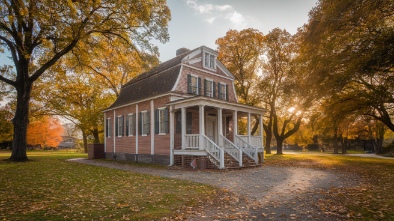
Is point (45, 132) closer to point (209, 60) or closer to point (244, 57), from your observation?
point (244, 57)

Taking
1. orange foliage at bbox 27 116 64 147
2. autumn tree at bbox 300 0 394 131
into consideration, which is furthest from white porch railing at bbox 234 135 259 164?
orange foliage at bbox 27 116 64 147

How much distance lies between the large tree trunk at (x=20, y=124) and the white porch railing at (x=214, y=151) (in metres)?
14.0

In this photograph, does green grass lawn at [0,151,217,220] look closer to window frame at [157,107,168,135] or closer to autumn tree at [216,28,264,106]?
window frame at [157,107,168,135]

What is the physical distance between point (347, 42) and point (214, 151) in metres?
9.32

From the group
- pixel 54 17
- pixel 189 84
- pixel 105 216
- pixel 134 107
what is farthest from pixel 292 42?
pixel 105 216

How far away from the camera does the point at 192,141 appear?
54.3 ft

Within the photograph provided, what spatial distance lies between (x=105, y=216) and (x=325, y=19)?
13591mm

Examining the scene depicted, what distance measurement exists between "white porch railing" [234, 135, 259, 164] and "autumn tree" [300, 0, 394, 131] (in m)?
5.85

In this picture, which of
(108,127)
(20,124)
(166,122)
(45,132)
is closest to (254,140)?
(166,122)

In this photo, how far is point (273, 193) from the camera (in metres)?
8.23

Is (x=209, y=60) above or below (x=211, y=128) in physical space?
above

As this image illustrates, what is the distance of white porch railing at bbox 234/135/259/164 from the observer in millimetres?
17430

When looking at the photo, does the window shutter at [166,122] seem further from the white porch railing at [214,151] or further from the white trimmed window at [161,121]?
the white porch railing at [214,151]

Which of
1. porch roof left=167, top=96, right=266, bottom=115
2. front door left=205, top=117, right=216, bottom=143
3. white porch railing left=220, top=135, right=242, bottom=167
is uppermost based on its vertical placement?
porch roof left=167, top=96, right=266, bottom=115
